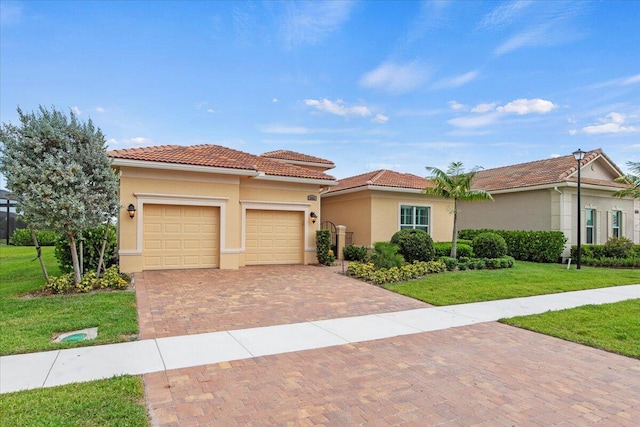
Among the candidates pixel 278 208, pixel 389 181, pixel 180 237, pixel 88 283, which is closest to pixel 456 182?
pixel 389 181

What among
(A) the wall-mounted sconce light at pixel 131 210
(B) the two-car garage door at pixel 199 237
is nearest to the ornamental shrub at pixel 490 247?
(B) the two-car garage door at pixel 199 237

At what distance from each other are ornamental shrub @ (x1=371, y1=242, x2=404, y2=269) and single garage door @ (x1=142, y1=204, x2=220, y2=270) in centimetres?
566

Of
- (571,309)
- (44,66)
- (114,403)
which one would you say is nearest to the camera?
(114,403)

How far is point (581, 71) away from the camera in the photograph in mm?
14336

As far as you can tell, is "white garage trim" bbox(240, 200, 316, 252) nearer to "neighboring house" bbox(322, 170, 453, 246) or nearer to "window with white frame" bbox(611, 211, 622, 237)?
"neighboring house" bbox(322, 170, 453, 246)

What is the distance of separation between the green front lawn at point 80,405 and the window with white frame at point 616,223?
23.5 meters

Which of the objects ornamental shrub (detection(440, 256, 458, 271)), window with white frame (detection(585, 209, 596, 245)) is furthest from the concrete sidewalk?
window with white frame (detection(585, 209, 596, 245))

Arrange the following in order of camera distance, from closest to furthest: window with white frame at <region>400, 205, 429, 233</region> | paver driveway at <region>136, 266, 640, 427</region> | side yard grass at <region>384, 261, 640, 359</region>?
paver driveway at <region>136, 266, 640, 427</region> → side yard grass at <region>384, 261, 640, 359</region> → window with white frame at <region>400, 205, 429, 233</region>

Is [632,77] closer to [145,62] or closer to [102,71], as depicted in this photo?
[145,62]

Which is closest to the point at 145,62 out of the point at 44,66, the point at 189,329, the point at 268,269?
the point at 44,66

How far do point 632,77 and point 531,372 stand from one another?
14.8m

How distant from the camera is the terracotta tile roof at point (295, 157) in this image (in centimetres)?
2230

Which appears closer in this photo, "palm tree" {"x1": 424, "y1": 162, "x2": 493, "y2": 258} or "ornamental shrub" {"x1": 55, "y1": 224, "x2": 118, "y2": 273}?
"ornamental shrub" {"x1": 55, "y1": 224, "x2": 118, "y2": 273}

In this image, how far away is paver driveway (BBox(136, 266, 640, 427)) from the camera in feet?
11.9
